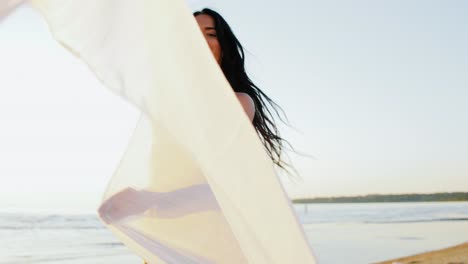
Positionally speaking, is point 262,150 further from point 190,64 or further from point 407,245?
point 407,245

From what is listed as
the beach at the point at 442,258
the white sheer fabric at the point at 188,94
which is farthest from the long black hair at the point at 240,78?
the beach at the point at 442,258

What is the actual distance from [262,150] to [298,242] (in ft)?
0.76

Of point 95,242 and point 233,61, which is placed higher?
point 233,61

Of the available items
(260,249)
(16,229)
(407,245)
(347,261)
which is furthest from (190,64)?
(16,229)

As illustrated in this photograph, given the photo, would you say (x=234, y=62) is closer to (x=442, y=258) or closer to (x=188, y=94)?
(x=188, y=94)

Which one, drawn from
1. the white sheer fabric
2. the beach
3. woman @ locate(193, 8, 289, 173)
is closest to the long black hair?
woman @ locate(193, 8, 289, 173)

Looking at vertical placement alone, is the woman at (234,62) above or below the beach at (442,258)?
above

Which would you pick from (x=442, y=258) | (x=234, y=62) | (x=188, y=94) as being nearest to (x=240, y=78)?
(x=234, y=62)

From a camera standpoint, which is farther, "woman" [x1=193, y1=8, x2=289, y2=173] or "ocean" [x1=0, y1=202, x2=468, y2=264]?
"ocean" [x1=0, y1=202, x2=468, y2=264]

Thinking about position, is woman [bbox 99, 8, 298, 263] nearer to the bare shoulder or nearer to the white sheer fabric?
the bare shoulder

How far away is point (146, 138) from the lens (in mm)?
1840

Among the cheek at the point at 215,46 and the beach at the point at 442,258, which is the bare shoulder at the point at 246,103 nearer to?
the cheek at the point at 215,46

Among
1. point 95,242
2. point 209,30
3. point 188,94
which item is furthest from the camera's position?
point 95,242

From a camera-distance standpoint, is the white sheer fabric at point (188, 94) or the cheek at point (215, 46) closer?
the white sheer fabric at point (188, 94)
